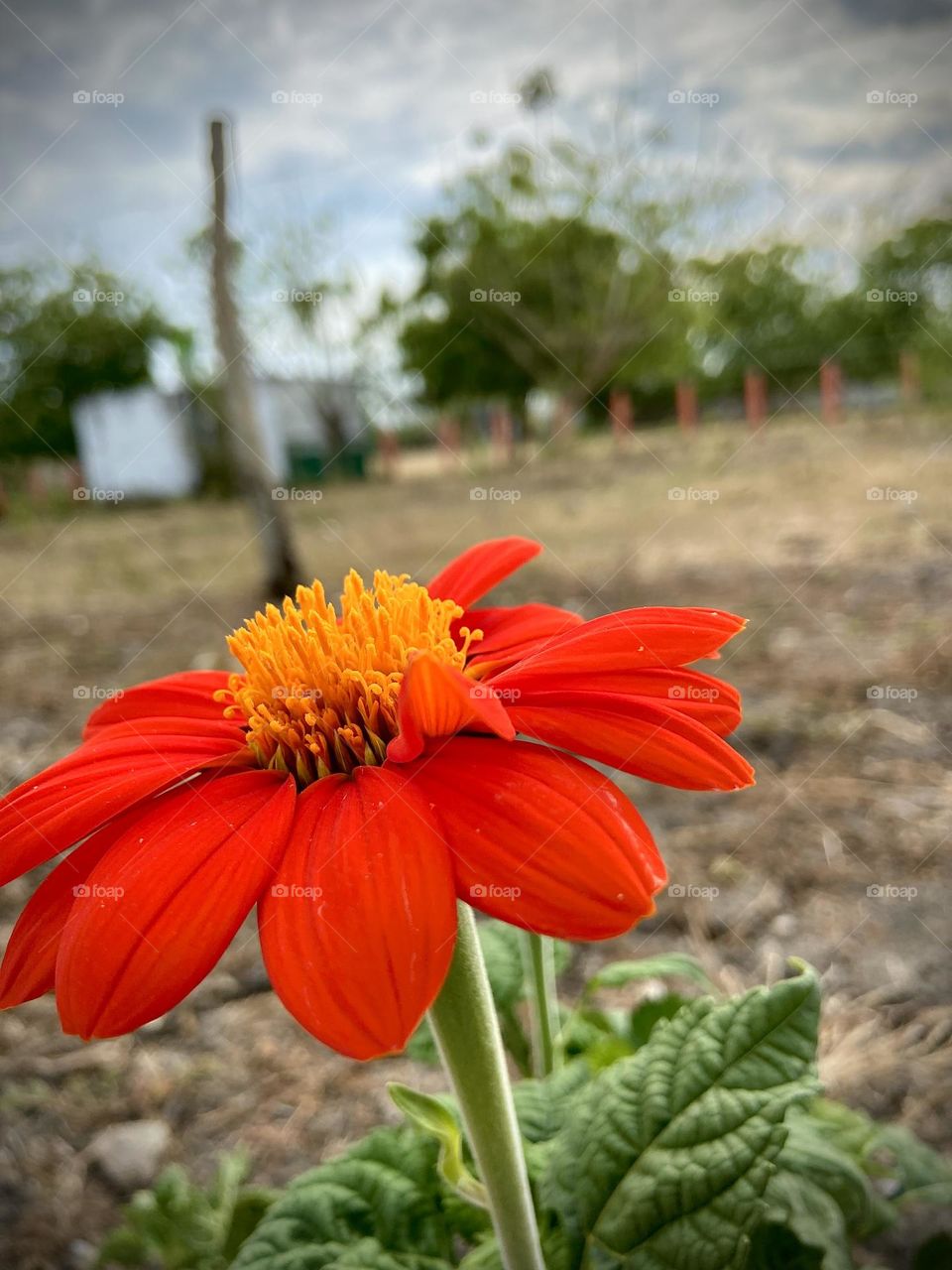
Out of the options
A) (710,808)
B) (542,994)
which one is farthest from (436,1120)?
(710,808)

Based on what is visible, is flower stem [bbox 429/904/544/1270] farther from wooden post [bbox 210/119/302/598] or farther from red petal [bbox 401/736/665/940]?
wooden post [bbox 210/119/302/598]

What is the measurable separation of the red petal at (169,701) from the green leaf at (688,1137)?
390 mm

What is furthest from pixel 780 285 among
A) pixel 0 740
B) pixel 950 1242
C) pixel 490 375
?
pixel 950 1242

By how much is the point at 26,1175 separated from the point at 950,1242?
0.96m

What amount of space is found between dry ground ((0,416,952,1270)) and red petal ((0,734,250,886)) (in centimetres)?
65

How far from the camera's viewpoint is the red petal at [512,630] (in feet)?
2.13

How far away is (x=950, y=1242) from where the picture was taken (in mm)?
782

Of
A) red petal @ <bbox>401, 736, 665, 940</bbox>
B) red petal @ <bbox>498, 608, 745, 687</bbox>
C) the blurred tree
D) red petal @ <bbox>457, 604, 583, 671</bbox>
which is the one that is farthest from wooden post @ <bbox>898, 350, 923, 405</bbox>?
red petal @ <bbox>401, 736, 665, 940</bbox>

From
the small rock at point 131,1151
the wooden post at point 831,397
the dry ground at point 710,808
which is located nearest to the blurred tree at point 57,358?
the dry ground at point 710,808

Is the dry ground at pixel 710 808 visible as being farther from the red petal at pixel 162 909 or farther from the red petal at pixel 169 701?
the red petal at pixel 162 909

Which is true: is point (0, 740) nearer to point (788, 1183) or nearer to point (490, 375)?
point (788, 1183)

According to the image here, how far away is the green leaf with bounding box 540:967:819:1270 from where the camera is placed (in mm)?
516

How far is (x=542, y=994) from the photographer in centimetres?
75

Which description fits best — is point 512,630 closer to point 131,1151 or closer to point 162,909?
point 162,909
